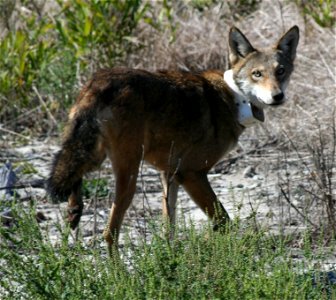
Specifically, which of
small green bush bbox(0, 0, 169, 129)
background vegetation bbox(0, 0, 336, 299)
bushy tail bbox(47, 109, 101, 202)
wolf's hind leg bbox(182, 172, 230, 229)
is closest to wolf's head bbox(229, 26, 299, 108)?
background vegetation bbox(0, 0, 336, 299)

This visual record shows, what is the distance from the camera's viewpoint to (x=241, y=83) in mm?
7477

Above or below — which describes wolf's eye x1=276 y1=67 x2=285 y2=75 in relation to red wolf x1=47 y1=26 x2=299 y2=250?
above

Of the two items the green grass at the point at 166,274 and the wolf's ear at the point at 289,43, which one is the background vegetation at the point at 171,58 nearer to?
the wolf's ear at the point at 289,43

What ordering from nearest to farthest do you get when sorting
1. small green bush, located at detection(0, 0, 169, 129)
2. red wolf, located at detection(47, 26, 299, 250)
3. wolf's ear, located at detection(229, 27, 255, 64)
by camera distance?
red wolf, located at detection(47, 26, 299, 250)
wolf's ear, located at detection(229, 27, 255, 64)
small green bush, located at detection(0, 0, 169, 129)

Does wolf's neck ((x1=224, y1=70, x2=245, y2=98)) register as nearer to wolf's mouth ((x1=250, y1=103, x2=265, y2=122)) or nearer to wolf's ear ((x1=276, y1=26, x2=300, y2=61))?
wolf's mouth ((x1=250, y1=103, x2=265, y2=122))

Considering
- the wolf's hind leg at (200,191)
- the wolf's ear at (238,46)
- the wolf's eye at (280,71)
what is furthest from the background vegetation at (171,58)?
the wolf's ear at (238,46)

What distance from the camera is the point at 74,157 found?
629cm

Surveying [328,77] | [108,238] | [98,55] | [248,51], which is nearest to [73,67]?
[98,55]

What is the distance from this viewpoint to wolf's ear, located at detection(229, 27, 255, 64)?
762cm

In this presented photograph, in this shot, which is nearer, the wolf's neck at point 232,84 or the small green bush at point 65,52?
the wolf's neck at point 232,84

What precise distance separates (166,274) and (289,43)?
3.82m

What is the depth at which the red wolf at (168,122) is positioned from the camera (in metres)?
6.38

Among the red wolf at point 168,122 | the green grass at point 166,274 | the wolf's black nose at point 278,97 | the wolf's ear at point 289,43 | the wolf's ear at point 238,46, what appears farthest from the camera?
the wolf's ear at point 289,43

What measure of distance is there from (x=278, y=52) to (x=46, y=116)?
3.73 meters
